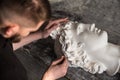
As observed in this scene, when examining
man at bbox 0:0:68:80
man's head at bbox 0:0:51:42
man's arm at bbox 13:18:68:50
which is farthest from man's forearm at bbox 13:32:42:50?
man's head at bbox 0:0:51:42

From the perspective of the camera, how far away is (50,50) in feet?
4.01

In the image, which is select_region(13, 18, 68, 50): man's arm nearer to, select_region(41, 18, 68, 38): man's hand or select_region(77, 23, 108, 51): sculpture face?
select_region(41, 18, 68, 38): man's hand

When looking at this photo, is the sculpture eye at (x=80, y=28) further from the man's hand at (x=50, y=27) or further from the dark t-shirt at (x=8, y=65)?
the dark t-shirt at (x=8, y=65)

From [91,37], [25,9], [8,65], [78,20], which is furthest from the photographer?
[78,20]

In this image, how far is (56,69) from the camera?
1026 millimetres

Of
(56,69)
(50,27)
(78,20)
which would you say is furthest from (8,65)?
(78,20)

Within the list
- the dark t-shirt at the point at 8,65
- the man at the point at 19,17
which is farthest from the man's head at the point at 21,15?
the dark t-shirt at the point at 8,65

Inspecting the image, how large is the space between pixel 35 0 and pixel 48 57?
0.47 m

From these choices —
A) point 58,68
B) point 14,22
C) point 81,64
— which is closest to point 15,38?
point 14,22

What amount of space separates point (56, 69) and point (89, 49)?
0.17 meters

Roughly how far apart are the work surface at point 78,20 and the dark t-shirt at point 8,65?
0.67ft

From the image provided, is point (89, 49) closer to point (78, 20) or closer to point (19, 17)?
point (78, 20)

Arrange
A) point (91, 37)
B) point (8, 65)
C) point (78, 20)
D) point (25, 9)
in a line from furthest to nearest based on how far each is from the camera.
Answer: point (78, 20) → point (91, 37) → point (8, 65) → point (25, 9)

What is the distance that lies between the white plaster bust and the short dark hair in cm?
33
